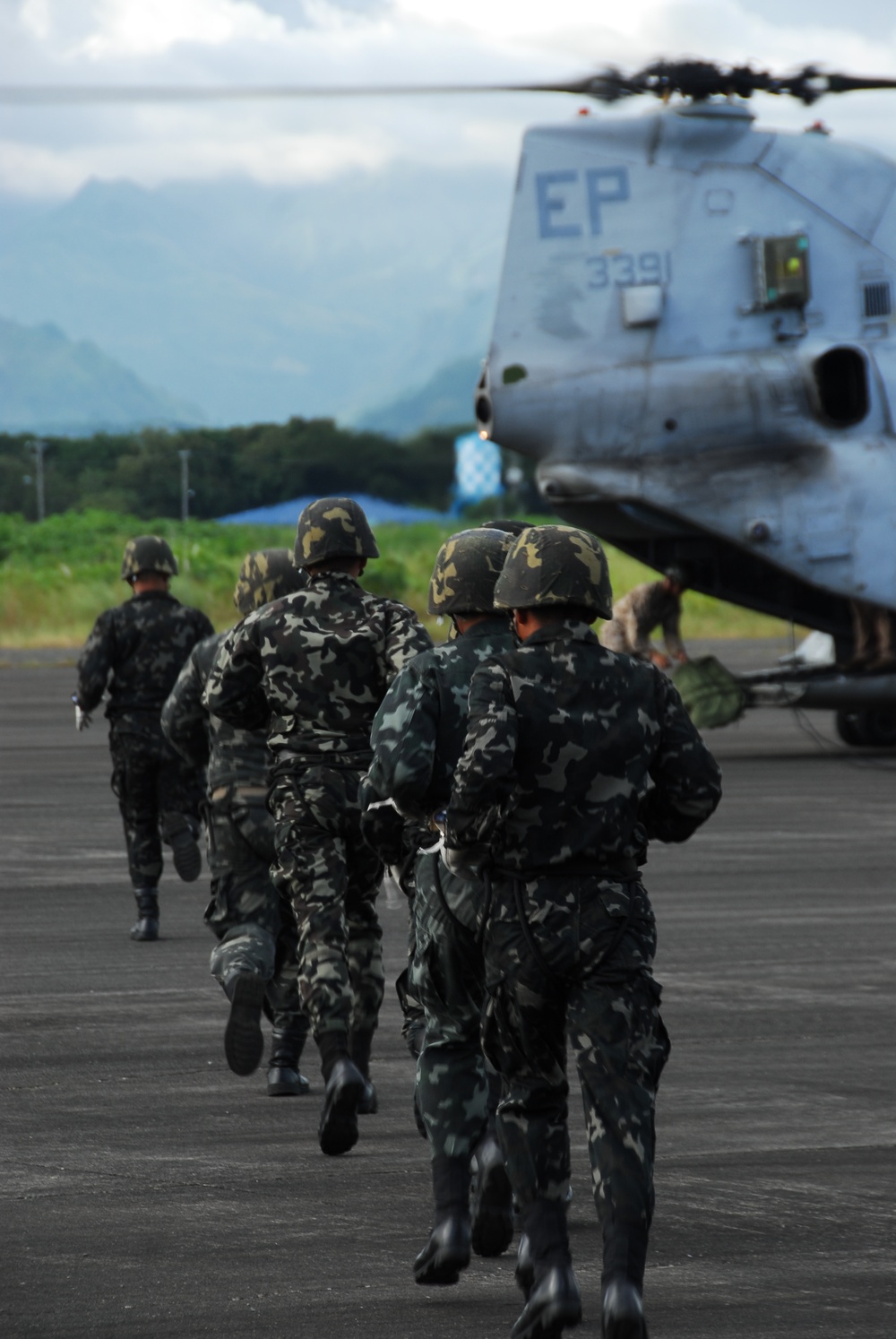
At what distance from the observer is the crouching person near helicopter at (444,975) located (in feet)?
16.5

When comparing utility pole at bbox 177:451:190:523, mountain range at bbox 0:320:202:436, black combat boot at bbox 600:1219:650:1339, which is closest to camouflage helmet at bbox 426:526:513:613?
black combat boot at bbox 600:1219:650:1339

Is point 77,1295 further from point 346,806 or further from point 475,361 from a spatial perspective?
point 475,361

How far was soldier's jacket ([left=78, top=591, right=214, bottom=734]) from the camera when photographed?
10719 mm

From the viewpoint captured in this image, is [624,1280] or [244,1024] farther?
[244,1024]

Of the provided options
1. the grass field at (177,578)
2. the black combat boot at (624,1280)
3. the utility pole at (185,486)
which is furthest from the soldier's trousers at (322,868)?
the utility pole at (185,486)

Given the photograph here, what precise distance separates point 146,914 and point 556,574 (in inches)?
243

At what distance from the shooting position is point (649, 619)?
18.0m

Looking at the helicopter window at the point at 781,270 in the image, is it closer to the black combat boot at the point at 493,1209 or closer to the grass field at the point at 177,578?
the black combat boot at the point at 493,1209

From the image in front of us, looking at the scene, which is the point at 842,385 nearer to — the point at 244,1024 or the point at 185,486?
the point at 244,1024

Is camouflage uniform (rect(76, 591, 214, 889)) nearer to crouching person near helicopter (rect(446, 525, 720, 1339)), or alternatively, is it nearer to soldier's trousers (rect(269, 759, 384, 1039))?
soldier's trousers (rect(269, 759, 384, 1039))

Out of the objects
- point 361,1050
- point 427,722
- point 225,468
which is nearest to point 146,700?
point 361,1050

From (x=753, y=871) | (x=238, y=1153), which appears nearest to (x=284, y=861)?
(x=238, y=1153)

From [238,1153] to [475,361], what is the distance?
85.0 meters

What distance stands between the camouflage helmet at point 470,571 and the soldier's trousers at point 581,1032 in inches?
43.8
